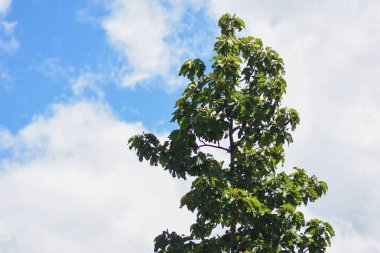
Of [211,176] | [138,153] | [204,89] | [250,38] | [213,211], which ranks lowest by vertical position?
[213,211]

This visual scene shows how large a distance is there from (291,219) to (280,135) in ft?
10.7

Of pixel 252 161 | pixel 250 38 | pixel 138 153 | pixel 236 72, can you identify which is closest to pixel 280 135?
pixel 252 161

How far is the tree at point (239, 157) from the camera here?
16.4 metres

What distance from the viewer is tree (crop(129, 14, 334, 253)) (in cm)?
1644

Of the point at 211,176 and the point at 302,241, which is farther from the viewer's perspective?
the point at 302,241

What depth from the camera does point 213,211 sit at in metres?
15.4

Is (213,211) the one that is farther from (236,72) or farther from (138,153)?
(236,72)

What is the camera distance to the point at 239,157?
61.0ft

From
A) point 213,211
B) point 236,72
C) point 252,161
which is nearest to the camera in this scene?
point 213,211

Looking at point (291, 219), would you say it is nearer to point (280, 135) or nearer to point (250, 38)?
point (280, 135)

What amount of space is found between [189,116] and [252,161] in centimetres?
296

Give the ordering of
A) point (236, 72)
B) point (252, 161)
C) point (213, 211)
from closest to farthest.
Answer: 1. point (213, 211)
2. point (236, 72)
3. point (252, 161)

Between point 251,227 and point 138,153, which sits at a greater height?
point 138,153

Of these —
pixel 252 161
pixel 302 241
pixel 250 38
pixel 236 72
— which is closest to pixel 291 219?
pixel 302 241
